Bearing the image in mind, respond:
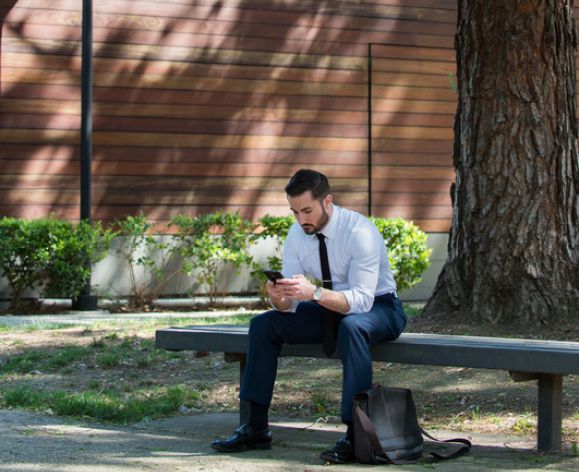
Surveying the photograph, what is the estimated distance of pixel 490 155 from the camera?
8328mm

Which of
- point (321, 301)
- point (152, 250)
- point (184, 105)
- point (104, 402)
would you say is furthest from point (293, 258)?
point (184, 105)

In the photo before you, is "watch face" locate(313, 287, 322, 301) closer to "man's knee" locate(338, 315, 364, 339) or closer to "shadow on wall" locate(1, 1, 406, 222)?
"man's knee" locate(338, 315, 364, 339)

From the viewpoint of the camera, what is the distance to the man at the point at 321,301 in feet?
19.2

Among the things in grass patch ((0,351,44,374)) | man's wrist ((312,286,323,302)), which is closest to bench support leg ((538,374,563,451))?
man's wrist ((312,286,323,302))

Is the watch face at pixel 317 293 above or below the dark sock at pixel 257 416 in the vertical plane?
above

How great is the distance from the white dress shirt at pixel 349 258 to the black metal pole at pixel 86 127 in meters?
7.37

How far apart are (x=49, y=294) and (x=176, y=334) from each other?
685 cm

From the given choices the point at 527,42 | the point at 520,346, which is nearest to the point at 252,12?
the point at 527,42

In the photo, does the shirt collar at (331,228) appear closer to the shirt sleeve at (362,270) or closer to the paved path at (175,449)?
the shirt sleeve at (362,270)

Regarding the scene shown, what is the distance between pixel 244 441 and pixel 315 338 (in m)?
0.64

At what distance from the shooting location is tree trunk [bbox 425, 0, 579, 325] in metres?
8.17

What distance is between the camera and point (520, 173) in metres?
8.25

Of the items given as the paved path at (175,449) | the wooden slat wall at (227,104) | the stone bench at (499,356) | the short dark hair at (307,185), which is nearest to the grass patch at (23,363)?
the paved path at (175,449)

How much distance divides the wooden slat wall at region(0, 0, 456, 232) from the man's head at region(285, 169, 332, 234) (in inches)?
320
